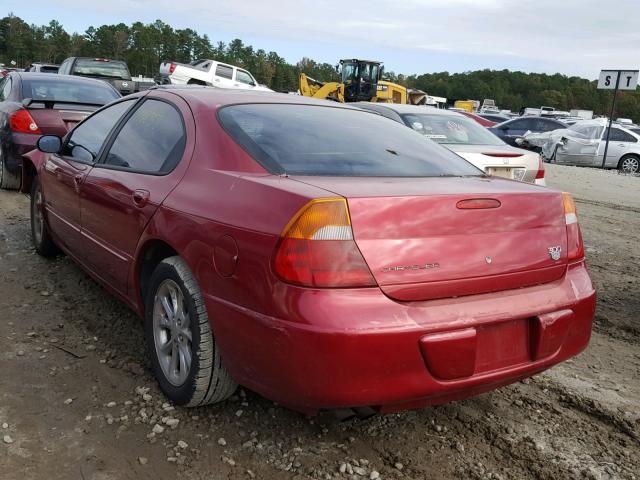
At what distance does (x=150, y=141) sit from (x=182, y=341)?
47.2 inches

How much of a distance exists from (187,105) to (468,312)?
186 centimetres

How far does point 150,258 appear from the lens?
322 cm

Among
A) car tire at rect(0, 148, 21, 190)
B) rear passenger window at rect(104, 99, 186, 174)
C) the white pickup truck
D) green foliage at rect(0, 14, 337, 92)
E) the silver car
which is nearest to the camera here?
rear passenger window at rect(104, 99, 186, 174)

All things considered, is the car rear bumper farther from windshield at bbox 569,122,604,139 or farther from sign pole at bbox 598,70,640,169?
windshield at bbox 569,122,604,139

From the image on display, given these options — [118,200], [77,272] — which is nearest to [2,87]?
[77,272]

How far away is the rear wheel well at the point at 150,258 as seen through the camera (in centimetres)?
309

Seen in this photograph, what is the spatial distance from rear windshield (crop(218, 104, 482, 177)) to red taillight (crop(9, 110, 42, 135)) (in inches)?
197

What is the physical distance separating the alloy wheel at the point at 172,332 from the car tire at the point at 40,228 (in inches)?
90.5

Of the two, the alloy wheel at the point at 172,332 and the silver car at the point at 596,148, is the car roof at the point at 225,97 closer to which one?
the alloy wheel at the point at 172,332

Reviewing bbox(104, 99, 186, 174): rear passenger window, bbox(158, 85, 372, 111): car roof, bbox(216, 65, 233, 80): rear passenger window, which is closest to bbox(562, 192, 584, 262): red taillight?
bbox(158, 85, 372, 111): car roof

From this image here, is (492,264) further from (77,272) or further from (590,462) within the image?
(77,272)

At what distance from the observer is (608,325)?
4.37m

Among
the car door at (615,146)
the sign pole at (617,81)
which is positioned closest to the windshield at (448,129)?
the sign pole at (617,81)

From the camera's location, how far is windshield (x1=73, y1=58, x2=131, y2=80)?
19.9 m
